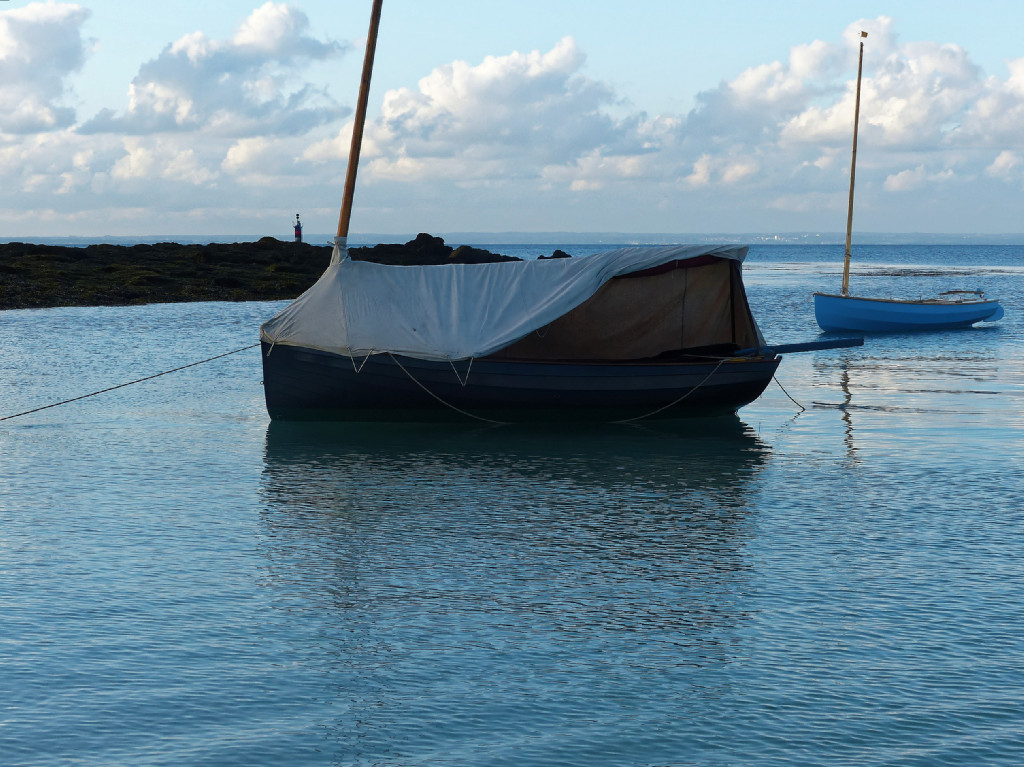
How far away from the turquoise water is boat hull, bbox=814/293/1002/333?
23869 mm

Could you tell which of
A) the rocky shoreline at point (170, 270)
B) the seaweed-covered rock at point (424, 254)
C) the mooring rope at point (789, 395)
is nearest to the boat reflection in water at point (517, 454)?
the mooring rope at point (789, 395)

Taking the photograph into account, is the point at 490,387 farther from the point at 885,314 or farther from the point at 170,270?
the point at 170,270

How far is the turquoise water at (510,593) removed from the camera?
745 cm

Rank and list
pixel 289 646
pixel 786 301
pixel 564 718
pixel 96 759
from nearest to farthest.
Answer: pixel 96 759, pixel 564 718, pixel 289 646, pixel 786 301

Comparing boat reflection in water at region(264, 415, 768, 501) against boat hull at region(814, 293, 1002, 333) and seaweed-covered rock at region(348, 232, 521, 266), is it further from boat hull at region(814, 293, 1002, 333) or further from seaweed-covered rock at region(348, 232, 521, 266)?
seaweed-covered rock at region(348, 232, 521, 266)

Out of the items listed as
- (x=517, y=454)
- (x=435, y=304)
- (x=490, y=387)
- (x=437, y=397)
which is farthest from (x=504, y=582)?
(x=435, y=304)

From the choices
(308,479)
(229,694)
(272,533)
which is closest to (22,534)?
(272,533)

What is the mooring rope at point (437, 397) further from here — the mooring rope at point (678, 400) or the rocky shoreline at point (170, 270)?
the rocky shoreline at point (170, 270)

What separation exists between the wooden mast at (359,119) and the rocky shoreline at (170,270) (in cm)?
3502

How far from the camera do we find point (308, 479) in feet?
53.8

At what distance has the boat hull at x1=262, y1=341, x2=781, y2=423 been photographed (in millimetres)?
19828

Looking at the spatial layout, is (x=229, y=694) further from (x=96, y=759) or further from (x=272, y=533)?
(x=272, y=533)

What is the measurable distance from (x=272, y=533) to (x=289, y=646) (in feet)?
13.4

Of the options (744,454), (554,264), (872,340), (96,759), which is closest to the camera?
(96,759)
